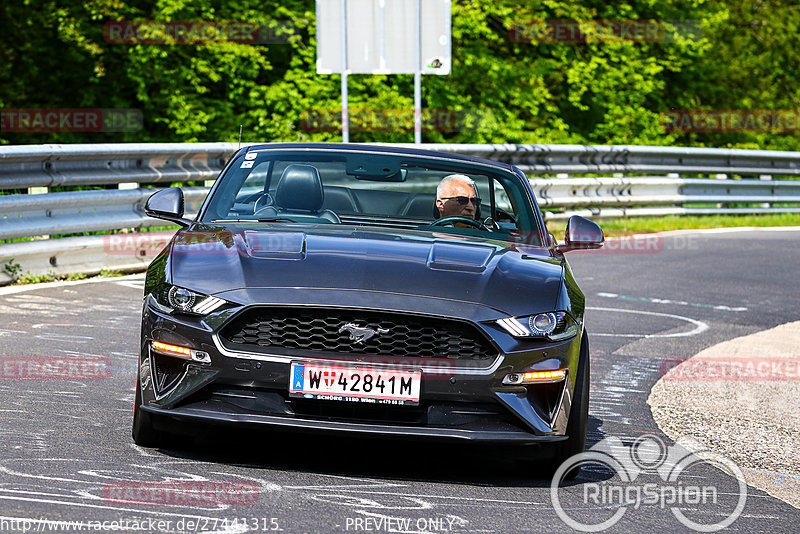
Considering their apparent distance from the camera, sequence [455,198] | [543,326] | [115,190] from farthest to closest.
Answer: [115,190] < [455,198] < [543,326]

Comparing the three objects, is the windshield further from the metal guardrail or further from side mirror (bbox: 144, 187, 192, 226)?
the metal guardrail

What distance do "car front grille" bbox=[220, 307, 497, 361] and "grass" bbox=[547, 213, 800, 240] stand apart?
11.3m

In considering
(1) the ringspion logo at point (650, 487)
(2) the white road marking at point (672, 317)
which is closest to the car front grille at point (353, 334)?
(1) the ringspion logo at point (650, 487)

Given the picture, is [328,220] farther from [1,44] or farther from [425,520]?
[1,44]

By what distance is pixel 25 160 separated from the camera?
35.1 ft

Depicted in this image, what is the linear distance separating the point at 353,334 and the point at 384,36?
593 inches

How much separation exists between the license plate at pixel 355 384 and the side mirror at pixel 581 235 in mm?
1840

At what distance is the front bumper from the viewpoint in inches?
190

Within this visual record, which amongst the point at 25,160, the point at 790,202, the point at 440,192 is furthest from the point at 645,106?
the point at 440,192

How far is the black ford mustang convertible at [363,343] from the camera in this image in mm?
4828

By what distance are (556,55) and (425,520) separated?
27169 mm

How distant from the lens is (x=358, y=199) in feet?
22.6

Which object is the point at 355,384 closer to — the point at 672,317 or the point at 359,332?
the point at 359,332

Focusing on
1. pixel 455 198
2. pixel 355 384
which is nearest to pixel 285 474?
pixel 355 384
